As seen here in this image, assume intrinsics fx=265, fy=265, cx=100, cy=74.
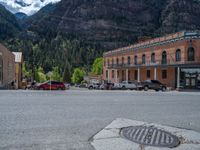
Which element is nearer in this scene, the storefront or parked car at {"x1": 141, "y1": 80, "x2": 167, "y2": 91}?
parked car at {"x1": 141, "y1": 80, "x2": 167, "y2": 91}

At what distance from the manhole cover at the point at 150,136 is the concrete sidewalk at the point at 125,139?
160 millimetres

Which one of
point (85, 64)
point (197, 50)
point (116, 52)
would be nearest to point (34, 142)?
point (197, 50)

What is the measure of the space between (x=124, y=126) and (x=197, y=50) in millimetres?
39706

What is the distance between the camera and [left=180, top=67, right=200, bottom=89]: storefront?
4556 centimetres

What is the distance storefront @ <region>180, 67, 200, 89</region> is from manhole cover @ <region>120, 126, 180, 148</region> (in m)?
40.1

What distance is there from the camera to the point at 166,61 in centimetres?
4969

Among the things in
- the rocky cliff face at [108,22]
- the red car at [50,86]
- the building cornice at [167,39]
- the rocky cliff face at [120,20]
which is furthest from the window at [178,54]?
the rocky cliff face at [108,22]

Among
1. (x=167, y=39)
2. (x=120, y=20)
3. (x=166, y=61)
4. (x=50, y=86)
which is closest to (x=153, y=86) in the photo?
(x=166, y=61)

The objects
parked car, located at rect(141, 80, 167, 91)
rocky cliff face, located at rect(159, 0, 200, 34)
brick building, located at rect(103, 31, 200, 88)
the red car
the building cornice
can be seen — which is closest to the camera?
the red car

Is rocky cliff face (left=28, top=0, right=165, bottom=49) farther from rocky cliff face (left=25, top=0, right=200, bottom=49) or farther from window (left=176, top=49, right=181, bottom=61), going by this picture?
window (left=176, top=49, right=181, bottom=61)

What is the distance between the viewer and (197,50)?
4434cm

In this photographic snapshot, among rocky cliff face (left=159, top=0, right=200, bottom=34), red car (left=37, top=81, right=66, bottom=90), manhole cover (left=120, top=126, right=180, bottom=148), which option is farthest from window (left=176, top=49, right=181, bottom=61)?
rocky cliff face (left=159, top=0, right=200, bottom=34)

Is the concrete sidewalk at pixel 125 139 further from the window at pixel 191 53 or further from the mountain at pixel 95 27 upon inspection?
the mountain at pixel 95 27

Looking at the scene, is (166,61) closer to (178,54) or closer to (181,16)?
(178,54)
